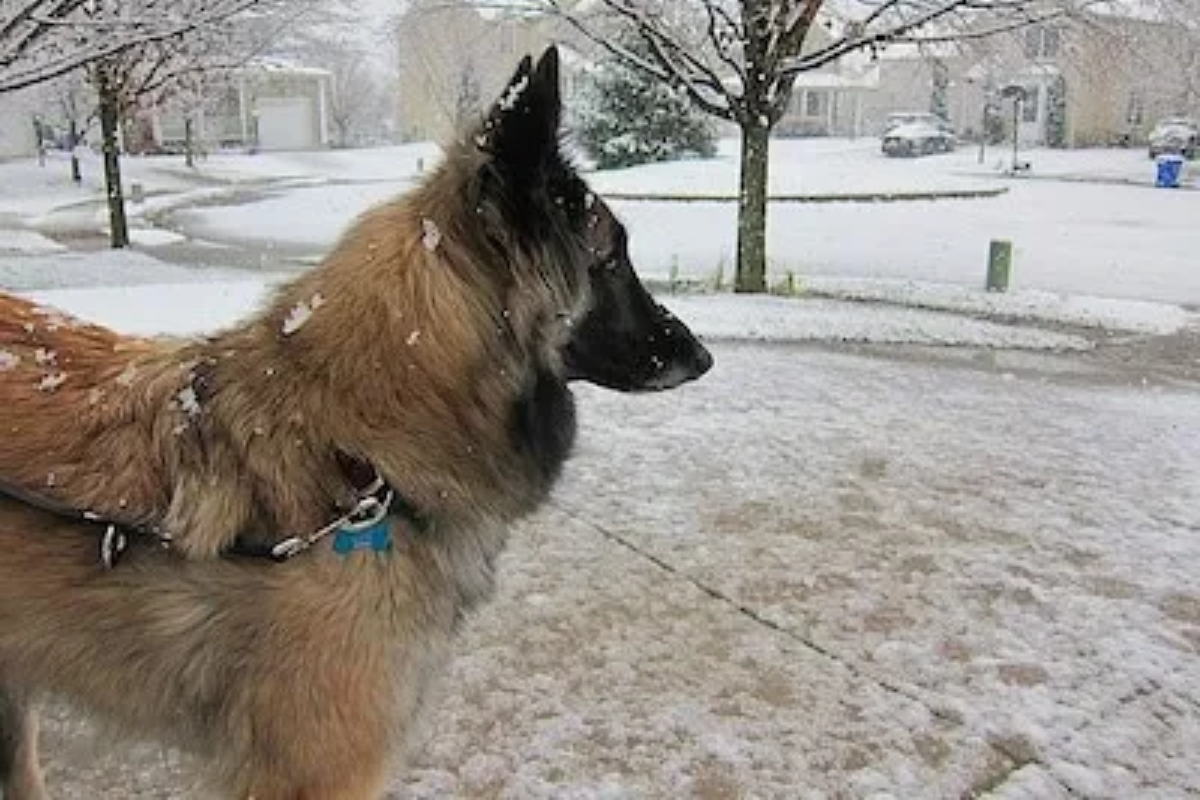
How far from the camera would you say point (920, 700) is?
345 centimetres

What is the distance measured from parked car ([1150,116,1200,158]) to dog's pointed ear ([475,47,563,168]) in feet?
138

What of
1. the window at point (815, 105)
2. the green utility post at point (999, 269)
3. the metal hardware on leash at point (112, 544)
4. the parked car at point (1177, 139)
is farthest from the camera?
the window at point (815, 105)

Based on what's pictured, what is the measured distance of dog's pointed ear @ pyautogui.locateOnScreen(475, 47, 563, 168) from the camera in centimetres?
185

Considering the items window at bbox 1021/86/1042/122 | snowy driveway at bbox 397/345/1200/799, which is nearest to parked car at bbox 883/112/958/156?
window at bbox 1021/86/1042/122

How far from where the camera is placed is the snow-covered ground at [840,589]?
310 cm

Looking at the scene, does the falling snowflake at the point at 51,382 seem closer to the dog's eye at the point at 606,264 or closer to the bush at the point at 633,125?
the dog's eye at the point at 606,264

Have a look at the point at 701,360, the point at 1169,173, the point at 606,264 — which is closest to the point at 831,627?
the point at 701,360

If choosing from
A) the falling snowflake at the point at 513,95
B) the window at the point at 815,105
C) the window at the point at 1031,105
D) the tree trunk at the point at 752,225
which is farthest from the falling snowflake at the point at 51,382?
the window at the point at 815,105

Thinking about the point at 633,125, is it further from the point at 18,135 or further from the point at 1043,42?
the point at 18,135

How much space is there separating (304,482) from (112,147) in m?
16.4

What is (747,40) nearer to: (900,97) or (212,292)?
(212,292)

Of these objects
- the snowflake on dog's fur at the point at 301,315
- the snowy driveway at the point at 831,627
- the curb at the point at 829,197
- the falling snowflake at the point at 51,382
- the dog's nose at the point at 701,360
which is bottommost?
the snowy driveway at the point at 831,627

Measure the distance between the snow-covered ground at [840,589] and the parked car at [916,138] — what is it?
1275 inches

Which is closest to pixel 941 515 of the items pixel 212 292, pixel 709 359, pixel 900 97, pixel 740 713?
pixel 740 713
